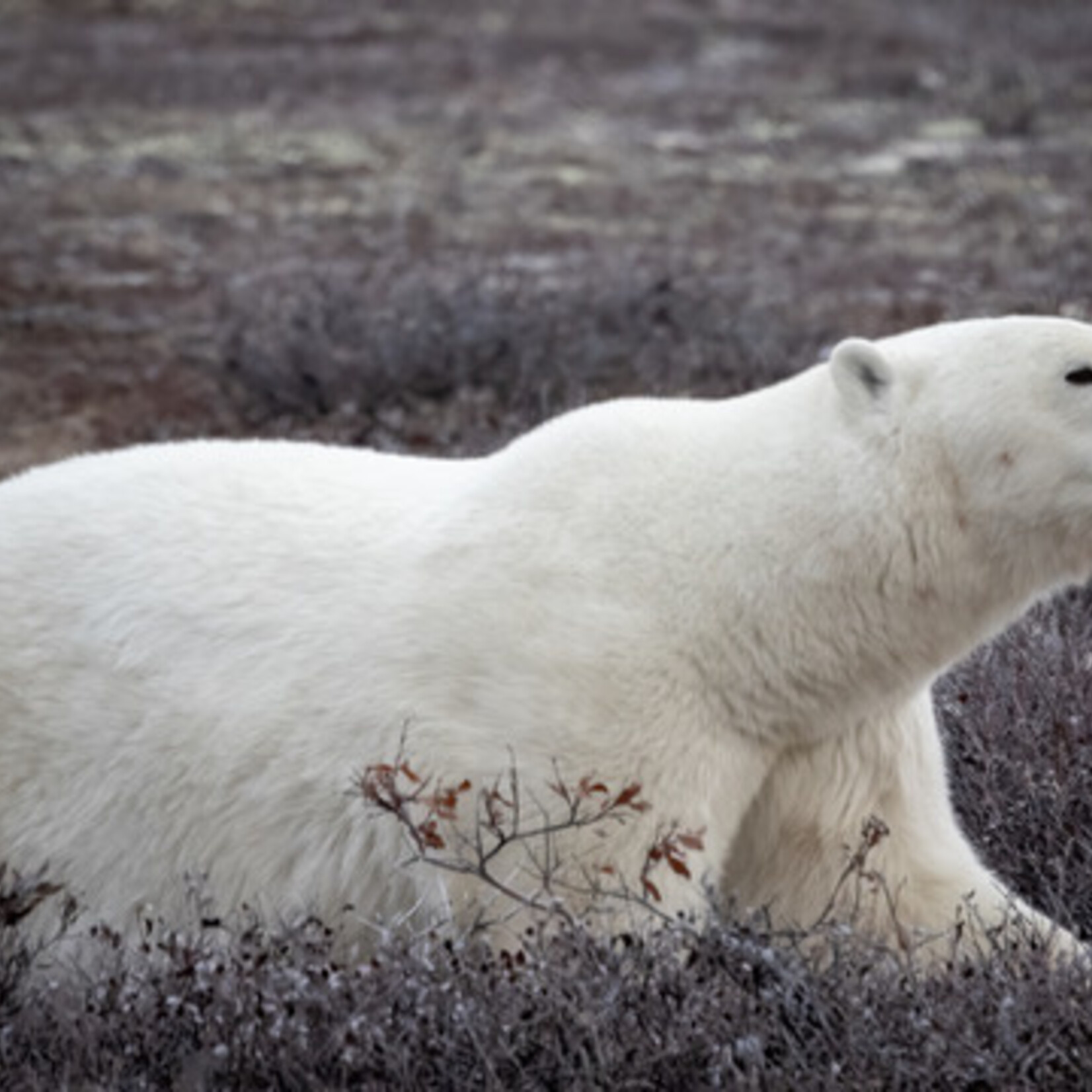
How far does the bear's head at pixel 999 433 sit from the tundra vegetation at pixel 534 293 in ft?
2.03

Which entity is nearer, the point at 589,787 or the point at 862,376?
the point at 589,787

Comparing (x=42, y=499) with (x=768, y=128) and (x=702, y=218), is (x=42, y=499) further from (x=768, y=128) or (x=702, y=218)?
(x=768, y=128)

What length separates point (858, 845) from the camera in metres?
3.69

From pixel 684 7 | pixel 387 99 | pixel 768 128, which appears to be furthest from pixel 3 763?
pixel 684 7

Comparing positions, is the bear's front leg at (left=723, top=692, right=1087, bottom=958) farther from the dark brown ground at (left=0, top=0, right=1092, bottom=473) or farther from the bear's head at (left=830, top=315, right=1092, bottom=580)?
the dark brown ground at (left=0, top=0, right=1092, bottom=473)

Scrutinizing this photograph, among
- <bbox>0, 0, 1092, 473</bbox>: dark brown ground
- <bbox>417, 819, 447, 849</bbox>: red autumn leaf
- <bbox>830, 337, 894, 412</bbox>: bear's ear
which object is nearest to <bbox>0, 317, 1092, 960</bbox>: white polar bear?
<bbox>830, 337, 894, 412</bbox>: bear's ear

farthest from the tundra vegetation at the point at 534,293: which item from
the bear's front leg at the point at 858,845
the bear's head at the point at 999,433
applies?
the bear's head at the point at 999,433

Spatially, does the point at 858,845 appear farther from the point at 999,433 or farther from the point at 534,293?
the point at 534,293

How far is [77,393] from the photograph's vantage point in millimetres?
8633

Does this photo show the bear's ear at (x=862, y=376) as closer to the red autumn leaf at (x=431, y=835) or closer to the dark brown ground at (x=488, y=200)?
the red autumn leaf at (x=431, y=835)

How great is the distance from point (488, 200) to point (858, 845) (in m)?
9.69

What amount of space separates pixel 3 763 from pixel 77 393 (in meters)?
4.96

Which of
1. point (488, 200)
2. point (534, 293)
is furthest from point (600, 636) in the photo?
point (488, 200)

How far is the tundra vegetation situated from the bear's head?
0.62 m
